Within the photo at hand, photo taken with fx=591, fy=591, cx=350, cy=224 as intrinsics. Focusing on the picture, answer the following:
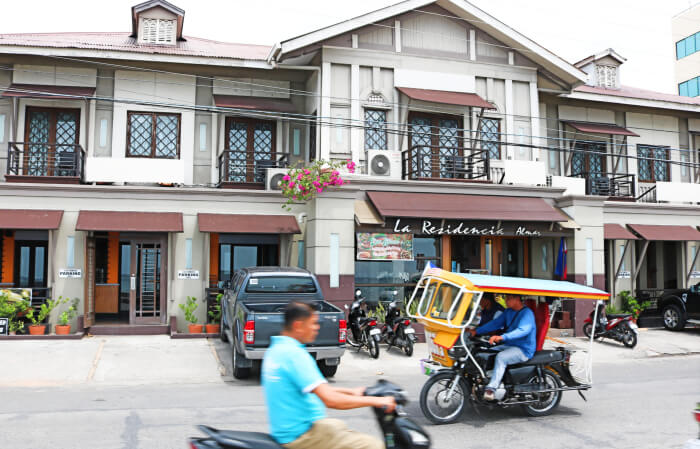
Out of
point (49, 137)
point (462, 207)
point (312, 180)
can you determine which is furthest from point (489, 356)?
point (49, 137)

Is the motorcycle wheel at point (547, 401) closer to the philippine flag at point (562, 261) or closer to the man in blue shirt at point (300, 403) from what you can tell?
the man in blue shirt at point (300, 403)

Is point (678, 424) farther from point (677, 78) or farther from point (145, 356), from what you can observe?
point (677, 78)

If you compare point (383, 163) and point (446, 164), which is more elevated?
point (446, 164)

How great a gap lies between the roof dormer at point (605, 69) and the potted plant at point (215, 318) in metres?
16.2

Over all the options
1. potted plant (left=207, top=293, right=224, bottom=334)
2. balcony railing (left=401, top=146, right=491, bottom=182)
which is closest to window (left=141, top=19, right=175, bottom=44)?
balcony railing (left=401, top=146, right=491, bottom=182)

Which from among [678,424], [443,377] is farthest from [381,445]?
[678,424]

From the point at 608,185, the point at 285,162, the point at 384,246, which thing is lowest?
the point at 384,246

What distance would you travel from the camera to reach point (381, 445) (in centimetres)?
383

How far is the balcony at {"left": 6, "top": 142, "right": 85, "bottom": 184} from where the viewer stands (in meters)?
15.7

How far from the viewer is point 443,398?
7641 mm

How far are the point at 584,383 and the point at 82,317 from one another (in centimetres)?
1203

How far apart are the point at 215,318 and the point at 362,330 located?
437 centimetres

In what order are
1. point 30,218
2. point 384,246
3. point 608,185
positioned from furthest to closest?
point 608,185 → point 384,246 → point 30,218

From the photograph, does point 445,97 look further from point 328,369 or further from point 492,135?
point 328,369
